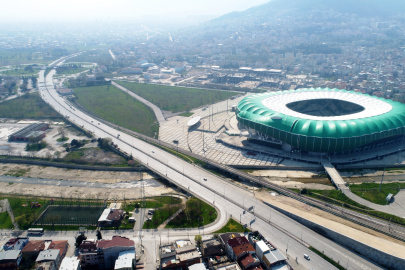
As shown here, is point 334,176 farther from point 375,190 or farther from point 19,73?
point 19,73

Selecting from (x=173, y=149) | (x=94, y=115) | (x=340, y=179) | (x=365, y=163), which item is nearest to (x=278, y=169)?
(x=340, y=179)

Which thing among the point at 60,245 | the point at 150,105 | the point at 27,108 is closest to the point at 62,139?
the point at 150,105

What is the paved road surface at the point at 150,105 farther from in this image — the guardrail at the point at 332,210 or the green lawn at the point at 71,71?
the green lawn at the point at 71,71

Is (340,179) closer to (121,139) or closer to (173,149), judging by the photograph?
(173,149)

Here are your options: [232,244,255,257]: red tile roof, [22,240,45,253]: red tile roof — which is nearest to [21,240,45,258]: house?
[22,240,45,253]: red tile roof

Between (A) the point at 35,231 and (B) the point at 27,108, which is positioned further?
(B) the point at 27,108

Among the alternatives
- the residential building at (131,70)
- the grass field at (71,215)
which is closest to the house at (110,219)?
the grass field at (71,215)

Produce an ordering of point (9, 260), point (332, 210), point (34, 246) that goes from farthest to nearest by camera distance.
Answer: point (332, 210) → point (34, 246) → point (9, 260)
